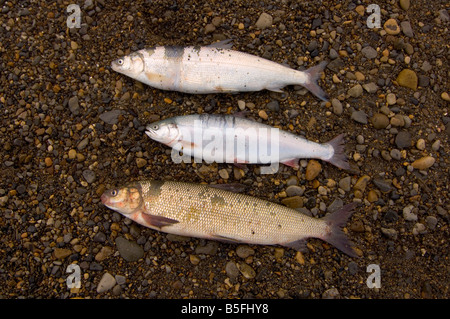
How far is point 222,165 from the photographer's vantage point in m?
4.03

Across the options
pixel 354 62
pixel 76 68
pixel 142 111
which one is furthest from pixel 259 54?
pixel 76 68

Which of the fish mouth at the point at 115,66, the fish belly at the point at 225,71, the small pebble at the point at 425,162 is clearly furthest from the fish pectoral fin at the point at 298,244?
the fish mouth at the point at 115,66

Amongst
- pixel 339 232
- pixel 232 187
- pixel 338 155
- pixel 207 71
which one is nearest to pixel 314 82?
pixel 338 155

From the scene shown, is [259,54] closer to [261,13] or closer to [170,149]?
[261,13]

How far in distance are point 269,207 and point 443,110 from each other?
2679 mm

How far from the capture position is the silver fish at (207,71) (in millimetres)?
3932

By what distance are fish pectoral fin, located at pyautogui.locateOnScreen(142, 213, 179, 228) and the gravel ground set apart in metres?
0.29

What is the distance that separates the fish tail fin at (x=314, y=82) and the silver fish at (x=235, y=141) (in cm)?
63

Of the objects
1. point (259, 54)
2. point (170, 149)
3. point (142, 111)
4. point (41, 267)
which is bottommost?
point (41, 267)

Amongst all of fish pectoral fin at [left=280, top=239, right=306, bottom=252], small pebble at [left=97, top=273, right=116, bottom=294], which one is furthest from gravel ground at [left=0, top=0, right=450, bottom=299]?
fish pectoral fin at [left=280, top=239, right=306, bottom=252]

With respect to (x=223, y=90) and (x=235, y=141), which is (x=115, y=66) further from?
(x=235, y=141)

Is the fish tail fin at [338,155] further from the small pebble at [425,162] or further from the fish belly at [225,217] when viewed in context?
the small pebble at [425,162]

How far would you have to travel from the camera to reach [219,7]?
4.26 m

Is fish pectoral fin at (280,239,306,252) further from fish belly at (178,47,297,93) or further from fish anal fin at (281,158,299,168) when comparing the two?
fish belly at (178,47,297,93)
